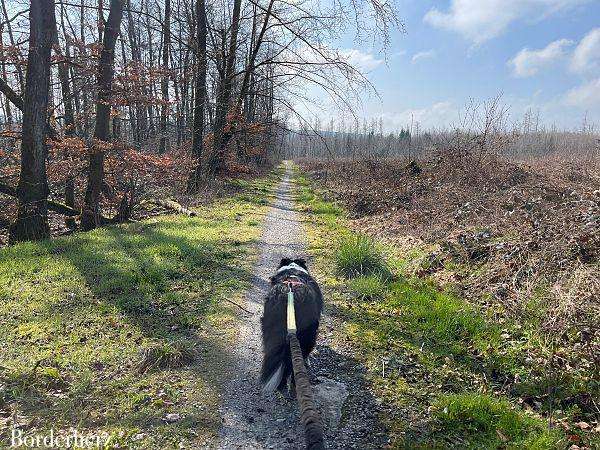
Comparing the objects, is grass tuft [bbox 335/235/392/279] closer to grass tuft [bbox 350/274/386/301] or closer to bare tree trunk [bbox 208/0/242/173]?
grass tuft [bbox 350/274/386/301]

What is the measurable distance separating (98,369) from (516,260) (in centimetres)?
575

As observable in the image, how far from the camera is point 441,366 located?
4.41m

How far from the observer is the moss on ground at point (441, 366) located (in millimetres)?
3314

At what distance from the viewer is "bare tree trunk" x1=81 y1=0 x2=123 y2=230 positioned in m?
10.2

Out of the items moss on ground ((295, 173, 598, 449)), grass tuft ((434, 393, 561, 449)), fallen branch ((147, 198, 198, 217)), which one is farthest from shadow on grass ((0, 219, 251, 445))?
fallen branch ((147, 198, 198, 217))

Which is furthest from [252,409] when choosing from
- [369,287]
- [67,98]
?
[67,98]

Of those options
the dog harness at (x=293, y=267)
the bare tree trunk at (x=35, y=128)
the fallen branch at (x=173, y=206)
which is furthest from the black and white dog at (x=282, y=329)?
the fallen branch at (x=173, y=206)

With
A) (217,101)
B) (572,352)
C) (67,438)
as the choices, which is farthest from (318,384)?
(217,101)

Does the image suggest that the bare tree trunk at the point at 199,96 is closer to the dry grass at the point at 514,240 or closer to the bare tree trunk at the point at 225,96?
the bare tree trunk at the point at 225,96

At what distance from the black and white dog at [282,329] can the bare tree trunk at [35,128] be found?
775 cm

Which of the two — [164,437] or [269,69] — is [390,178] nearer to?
[269,69]

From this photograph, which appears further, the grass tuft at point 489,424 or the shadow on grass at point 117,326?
the shadow on grass at point 117,326

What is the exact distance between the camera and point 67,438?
2982 mm

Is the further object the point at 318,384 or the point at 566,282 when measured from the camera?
the point at 566,282
